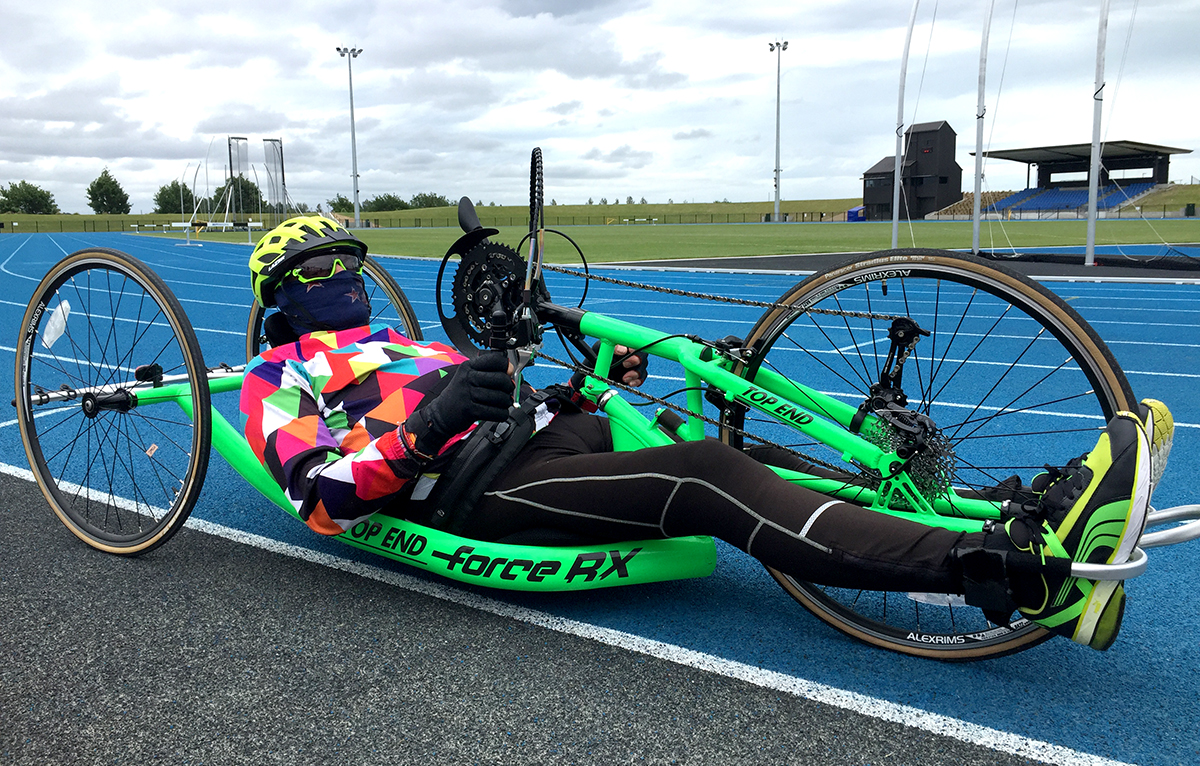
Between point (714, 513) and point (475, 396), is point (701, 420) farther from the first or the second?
point (475, 396)

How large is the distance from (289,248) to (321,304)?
0.22m

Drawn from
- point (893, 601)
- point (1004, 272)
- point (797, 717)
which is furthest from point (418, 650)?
point (1004, 272)

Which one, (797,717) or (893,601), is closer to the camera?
(797,717)

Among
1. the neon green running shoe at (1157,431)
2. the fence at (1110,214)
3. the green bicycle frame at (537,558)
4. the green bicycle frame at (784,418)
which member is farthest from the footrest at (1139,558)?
the fence at (1110,214)

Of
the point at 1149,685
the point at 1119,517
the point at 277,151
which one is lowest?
the point at 1149,685

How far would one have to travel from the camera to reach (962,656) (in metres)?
2.27

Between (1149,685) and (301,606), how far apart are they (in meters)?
2.48

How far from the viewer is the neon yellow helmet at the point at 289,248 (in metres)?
2.84

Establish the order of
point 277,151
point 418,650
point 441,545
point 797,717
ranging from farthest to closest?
point 277,151 → point 441,545 → point 418,650 → point 797,717

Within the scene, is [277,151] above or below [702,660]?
above

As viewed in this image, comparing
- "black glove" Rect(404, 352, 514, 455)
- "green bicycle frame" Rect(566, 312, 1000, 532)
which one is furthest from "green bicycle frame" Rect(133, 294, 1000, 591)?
"black glove" Rect(404, 352, 514, 455)

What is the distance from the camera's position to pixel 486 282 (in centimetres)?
281

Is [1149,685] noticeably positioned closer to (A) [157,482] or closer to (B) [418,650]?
(B) [418,650]

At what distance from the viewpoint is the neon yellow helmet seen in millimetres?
2844
